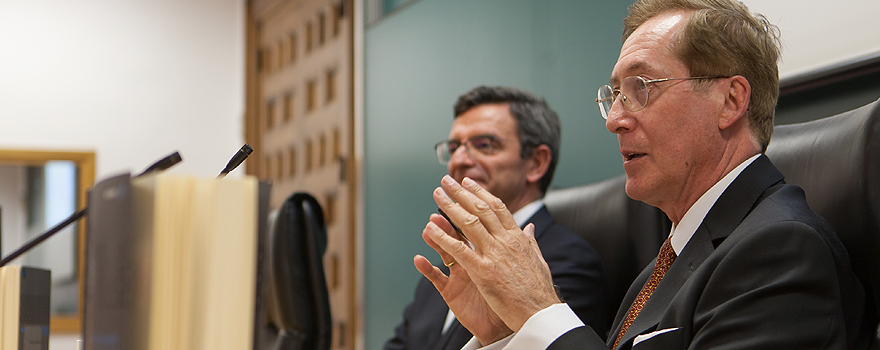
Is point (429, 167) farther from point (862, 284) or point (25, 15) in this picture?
point (25, 15)

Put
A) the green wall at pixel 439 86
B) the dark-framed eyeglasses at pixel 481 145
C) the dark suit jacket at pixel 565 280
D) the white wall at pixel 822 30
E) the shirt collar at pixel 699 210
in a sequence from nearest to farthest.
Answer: the shirt collar at pixel 699 210, the white wall at pixel 822 30, the dark suit jacket at pixel 565 280, the dark-framed eyeglasses at pixel 481 145, the green wall at pixel 439 86

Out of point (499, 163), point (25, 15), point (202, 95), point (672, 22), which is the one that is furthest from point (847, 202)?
point (25, 15)

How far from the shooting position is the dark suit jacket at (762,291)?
908mm

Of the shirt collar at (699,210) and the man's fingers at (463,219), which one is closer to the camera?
the man's fingers at (463,219)

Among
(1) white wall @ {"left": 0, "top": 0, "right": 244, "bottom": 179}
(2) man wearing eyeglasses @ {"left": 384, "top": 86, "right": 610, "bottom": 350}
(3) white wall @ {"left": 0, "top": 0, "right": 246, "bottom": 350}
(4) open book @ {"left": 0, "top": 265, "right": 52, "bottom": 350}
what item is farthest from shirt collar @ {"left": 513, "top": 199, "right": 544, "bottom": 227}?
(1) white wall @ {"left": 0, "top": 0, "right": 244, "bottom": 179}

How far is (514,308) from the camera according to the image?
1053 millimetres

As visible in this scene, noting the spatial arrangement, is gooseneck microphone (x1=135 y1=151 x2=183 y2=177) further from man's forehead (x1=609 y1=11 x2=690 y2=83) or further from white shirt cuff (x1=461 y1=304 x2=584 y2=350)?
man's forehead (x1=609 y1=11 x2=690 y2=83)

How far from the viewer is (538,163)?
7.02 ft

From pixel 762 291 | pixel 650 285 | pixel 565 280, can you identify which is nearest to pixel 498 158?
pixel 565 280

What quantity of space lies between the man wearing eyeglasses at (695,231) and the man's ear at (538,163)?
2.41ft

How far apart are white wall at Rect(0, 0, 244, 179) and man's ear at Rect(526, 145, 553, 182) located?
3292 millimetres

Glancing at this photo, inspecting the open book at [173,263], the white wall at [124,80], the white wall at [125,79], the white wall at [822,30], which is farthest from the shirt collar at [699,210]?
the white wall at [125,79]

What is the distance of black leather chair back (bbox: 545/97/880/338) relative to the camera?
3.42ft

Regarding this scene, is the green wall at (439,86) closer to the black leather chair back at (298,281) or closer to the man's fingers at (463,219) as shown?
the black leather chair back at (298,281)
